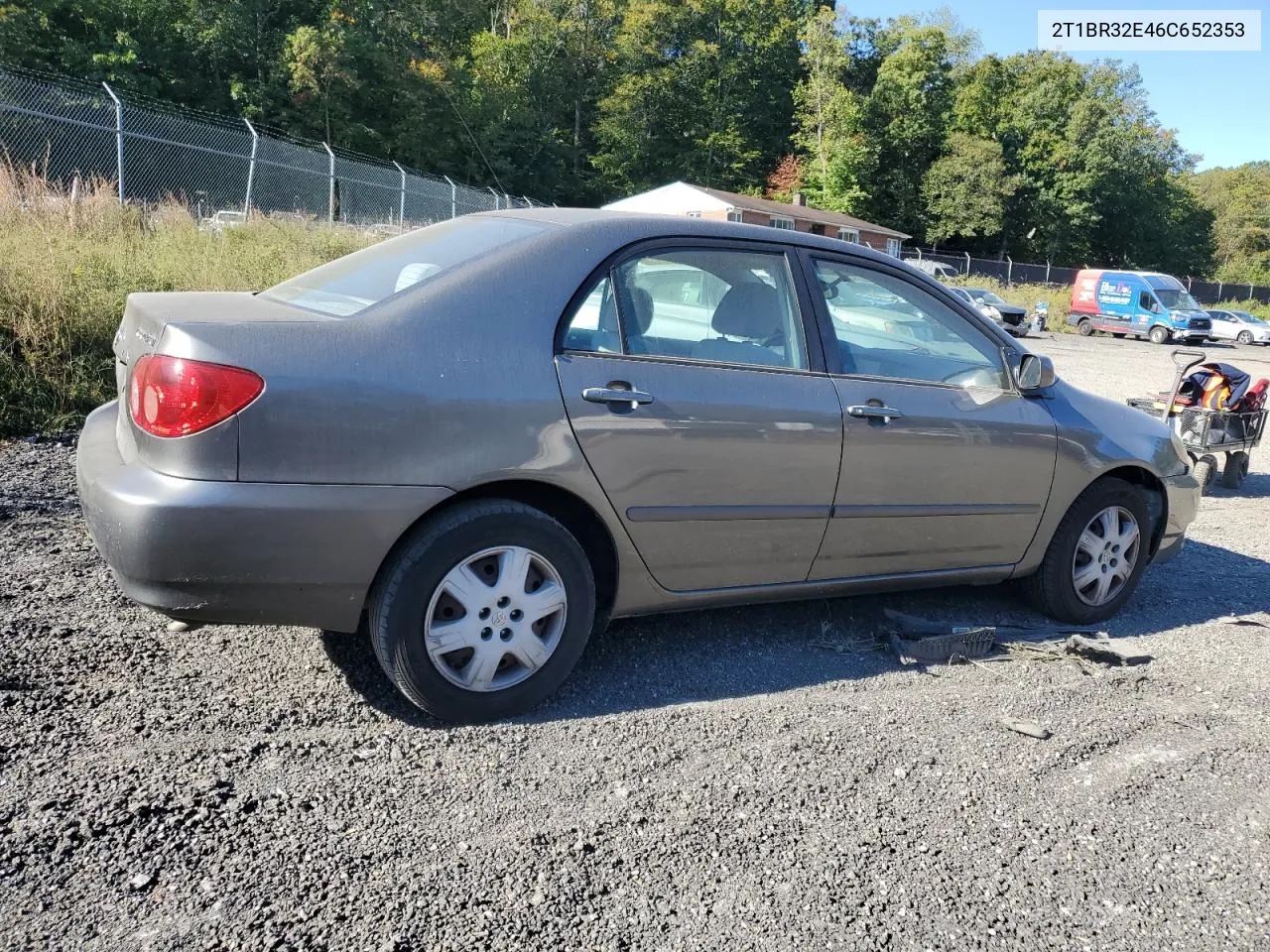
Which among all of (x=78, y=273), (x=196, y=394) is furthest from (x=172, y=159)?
(x=196, y=394)

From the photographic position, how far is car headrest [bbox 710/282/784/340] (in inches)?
139

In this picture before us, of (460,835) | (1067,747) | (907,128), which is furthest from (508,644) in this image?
(907,128)

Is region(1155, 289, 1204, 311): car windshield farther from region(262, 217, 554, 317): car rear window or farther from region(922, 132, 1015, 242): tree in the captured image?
region(262, 217, 554, 317): car rear window

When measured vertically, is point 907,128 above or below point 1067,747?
above

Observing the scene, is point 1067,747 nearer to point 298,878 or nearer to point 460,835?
point 460,835

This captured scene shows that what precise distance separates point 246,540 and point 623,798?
4.25 feet

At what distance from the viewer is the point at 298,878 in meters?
2.24

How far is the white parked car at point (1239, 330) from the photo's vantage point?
3647 cm

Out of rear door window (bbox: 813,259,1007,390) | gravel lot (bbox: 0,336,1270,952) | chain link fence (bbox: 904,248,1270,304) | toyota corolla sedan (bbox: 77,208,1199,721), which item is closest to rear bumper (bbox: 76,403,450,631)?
toyota corolla sedan (bbox: 77,208,1199,721)

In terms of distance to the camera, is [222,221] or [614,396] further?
[222,221]

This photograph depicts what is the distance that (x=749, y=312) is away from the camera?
3584 millimetres

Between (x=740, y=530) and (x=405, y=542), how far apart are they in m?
1.22

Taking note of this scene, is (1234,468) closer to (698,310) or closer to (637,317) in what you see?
(698,310)

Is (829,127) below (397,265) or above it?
above
